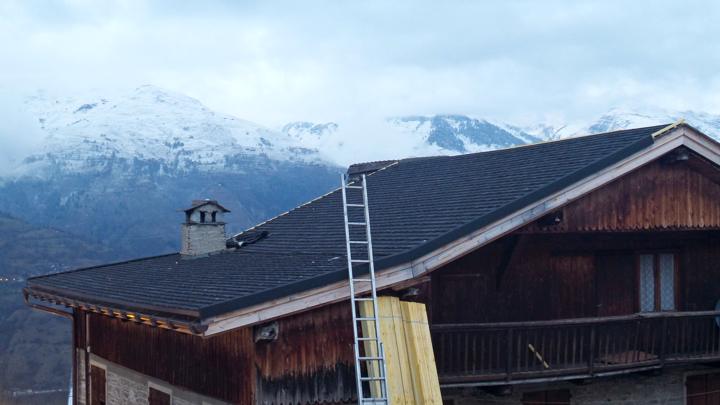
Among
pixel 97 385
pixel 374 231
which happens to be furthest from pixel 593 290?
pixel 97 385

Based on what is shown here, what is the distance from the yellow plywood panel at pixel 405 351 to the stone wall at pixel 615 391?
103 inches

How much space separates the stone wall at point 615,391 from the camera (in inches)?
600

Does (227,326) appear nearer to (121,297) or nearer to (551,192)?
(121,297)

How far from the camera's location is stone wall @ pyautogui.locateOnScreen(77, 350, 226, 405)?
14.1m

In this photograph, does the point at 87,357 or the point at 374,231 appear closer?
the point at 374,231

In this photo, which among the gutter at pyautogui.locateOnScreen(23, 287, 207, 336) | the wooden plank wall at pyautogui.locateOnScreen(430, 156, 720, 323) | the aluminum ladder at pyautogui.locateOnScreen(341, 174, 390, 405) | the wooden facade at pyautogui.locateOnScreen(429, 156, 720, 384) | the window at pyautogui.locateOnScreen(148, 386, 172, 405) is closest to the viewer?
the gutter at pyautogui.locateOnScreen(23, 287, 207, 336)

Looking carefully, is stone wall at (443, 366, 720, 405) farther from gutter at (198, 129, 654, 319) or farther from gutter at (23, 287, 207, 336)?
gutter at (23, 287, 207, 336)

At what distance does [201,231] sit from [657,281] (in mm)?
9757

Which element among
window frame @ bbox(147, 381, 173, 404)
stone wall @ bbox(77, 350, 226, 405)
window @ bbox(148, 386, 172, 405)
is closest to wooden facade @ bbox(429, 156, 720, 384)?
stone wall @ bbox(77, 350, 226, 405)

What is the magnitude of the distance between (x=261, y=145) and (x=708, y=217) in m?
186

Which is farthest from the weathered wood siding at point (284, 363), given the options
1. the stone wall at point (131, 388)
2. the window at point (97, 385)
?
the window at point (97, 385)

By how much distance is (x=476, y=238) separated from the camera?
1343 cm

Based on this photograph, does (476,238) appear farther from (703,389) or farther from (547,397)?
(703,389)

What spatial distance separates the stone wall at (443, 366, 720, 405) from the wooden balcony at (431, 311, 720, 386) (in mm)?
830
